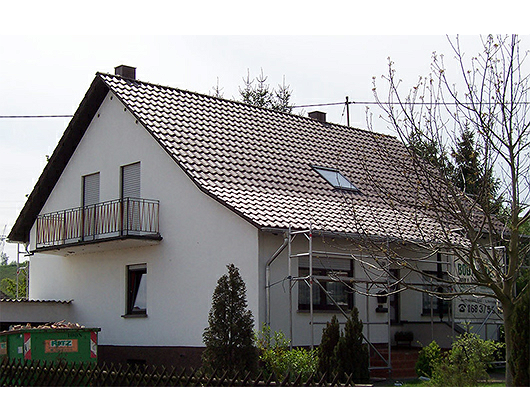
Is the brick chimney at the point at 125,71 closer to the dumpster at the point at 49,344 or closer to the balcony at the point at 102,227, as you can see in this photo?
the balcony at the point at 102,227

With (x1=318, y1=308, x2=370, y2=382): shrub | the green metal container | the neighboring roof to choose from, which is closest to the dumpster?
the green metal container

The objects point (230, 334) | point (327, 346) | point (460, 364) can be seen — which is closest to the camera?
point (460, 364)

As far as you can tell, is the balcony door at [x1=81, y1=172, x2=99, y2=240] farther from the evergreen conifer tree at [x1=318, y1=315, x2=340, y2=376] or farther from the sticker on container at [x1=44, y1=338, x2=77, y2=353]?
the evergreen conifer tree at [x1=318, y1=315, x2=340, y2=376]

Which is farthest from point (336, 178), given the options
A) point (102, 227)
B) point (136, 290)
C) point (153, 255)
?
point (102, 227)

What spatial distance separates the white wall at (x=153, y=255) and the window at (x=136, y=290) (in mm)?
186

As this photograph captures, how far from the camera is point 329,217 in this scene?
17.5 m

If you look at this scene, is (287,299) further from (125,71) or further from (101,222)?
(125,71)

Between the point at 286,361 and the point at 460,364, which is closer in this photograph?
the point at 460,364

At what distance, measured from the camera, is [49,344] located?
49.1 ft

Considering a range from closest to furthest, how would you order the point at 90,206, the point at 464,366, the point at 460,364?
the point at 464,366, the point at 460,364, the point at 90,206

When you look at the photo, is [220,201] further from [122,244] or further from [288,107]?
[288,107]

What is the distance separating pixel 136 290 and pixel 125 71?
6.97 meters
